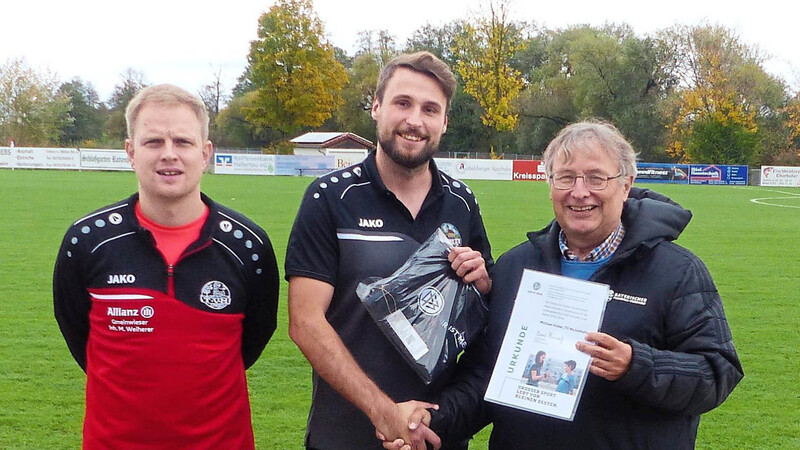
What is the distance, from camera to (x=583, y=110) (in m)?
54.2

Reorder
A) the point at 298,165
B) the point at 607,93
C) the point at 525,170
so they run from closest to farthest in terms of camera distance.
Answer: the point at 525,170 → the point at 298,165 → the point at 607,93

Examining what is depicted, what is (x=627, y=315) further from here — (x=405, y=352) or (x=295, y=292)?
(x=295, y=292)

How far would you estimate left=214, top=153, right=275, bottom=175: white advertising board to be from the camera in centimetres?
4050

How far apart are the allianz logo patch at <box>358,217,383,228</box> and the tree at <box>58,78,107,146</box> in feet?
233

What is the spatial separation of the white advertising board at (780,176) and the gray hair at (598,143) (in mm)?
42405

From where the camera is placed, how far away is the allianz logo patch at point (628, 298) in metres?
2.52

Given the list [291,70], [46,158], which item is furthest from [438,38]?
[46,158]

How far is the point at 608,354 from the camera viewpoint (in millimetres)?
2355

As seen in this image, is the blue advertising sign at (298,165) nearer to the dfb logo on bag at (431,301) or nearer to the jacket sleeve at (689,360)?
the dfb logo on bag at (431,301)

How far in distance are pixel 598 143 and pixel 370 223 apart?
3.01ft

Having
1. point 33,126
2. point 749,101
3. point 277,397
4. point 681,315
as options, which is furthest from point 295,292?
point 33,126

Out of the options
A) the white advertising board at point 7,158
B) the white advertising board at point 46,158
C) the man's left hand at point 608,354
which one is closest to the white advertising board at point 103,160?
the white advertising board at point 46,158

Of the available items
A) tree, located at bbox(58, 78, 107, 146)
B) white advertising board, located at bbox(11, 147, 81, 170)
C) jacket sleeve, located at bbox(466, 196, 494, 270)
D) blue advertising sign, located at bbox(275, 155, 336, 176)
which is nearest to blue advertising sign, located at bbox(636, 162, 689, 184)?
blue advertising sign, located at bbox(275, 155, 336, 176)

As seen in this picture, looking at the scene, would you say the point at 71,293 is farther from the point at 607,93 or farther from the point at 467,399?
the point at 607,93
